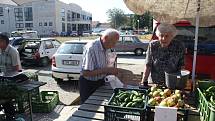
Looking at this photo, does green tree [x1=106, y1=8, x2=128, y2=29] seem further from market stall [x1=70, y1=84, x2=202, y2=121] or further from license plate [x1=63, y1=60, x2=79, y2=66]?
market stall [x1=70, y1=84, x2=202, y2=121]

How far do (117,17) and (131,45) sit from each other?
2526 inches

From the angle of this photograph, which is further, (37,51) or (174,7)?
(37,51)

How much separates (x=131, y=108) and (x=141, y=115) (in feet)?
0.33

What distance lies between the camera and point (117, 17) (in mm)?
83438

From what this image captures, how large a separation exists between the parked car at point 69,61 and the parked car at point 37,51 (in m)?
4.15

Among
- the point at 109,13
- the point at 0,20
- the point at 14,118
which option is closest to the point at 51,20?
the point at 0,20

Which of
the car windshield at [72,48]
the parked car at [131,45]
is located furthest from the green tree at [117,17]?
the car windshield at [72,48]

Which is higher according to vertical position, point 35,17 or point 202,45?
point 35,17

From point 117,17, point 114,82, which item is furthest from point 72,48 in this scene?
point 117,17

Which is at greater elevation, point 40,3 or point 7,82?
point 40,3

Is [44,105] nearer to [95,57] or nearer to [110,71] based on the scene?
[95,57]

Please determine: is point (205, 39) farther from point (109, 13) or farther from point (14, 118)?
point (109, 13)

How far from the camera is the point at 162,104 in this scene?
2404mm

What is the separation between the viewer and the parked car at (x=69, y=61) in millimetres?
9203
